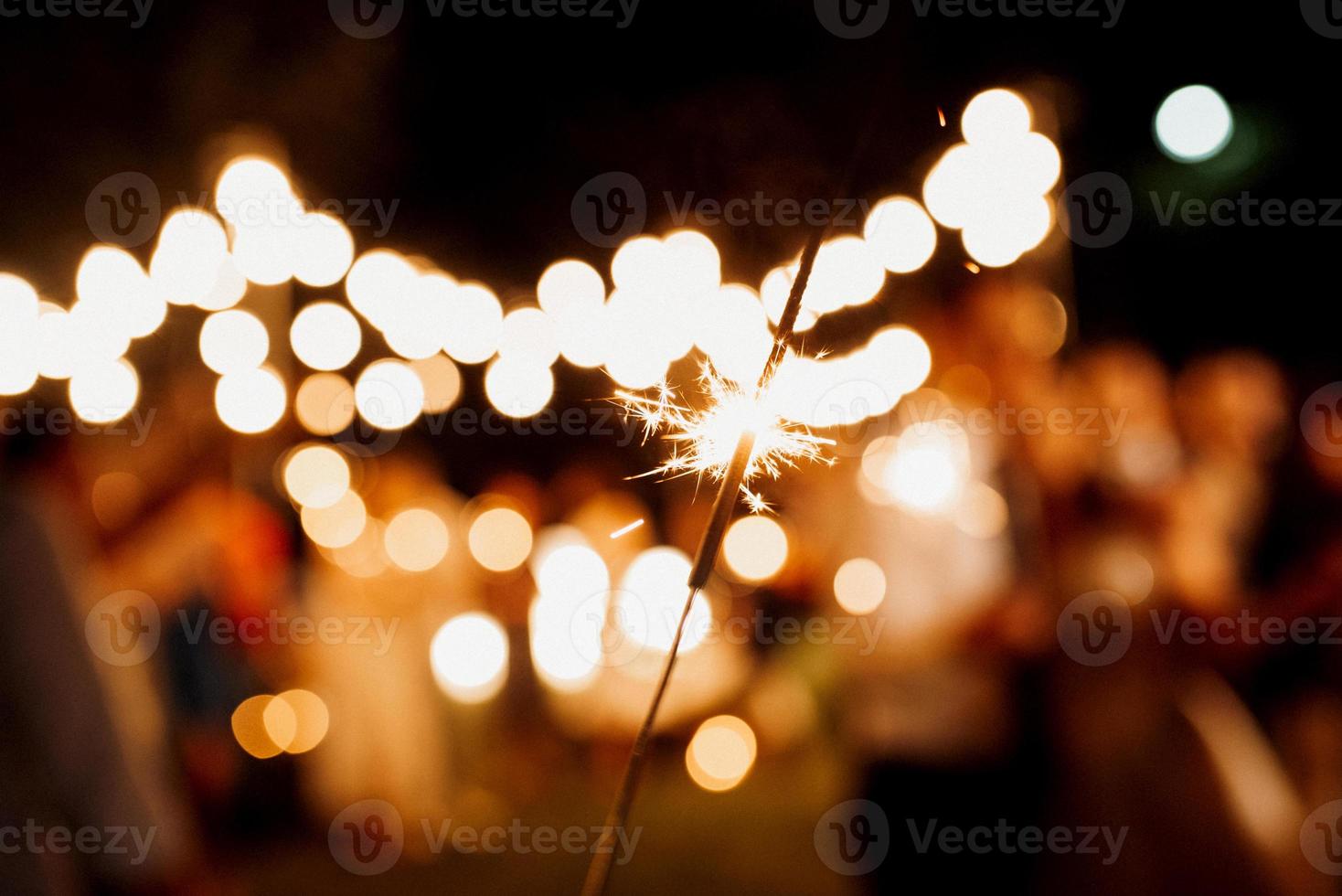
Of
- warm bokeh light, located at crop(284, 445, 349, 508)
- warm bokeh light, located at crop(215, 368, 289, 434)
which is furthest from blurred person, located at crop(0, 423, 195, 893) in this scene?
warm bokeh light, located at crop(284, 445, 349, 508)

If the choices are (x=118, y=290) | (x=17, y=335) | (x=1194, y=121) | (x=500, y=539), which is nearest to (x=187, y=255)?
(x=118, y=290)

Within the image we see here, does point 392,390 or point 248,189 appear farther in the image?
point 392,390

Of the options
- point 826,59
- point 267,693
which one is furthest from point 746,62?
point 267,693

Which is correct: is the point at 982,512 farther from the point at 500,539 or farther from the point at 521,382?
the point at 500,539

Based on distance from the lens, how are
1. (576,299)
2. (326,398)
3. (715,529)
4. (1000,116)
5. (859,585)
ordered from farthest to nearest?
(326,398)
(576,299)
(1000,116)
(859,585)
(715,529)

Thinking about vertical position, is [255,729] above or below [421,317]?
below

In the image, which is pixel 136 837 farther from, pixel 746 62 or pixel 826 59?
pixel 826 59

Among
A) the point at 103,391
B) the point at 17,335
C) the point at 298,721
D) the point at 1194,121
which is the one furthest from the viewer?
the point at 298,721
